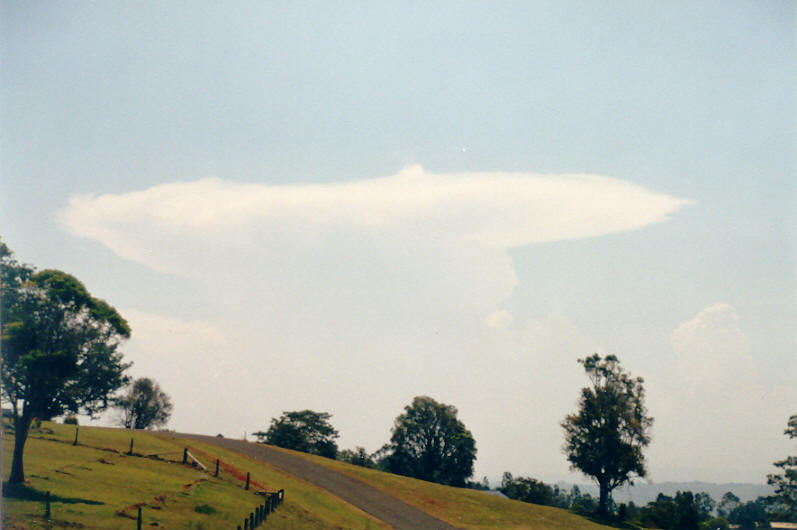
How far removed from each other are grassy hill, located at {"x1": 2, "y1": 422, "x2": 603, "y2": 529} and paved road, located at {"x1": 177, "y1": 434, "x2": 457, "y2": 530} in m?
2.18

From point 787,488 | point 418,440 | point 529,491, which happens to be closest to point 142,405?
point 418,440

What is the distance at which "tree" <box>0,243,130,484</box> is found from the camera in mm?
37938

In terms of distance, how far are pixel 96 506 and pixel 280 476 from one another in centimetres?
3196

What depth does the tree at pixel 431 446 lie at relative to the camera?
406ft

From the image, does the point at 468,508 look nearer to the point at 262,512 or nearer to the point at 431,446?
the point at 262,512

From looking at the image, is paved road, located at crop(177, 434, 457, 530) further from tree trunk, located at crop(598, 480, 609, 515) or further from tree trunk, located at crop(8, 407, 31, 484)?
tree trunk, located at crop(598, 480, 609, 515)

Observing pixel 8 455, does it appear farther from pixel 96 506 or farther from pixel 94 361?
pixel 96 506

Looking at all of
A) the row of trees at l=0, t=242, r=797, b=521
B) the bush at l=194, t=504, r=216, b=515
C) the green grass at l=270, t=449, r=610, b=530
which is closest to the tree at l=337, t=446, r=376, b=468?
the row of trees at l=0, t=242, r=797, b=521

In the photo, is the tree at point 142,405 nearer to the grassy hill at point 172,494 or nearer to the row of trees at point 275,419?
the row of trees at point 275,419

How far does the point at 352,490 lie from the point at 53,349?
131 ft

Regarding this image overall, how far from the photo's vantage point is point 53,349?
1548 inches

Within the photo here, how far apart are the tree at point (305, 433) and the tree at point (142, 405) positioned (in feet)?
108


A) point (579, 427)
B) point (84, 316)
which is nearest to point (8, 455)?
point (84, 316)

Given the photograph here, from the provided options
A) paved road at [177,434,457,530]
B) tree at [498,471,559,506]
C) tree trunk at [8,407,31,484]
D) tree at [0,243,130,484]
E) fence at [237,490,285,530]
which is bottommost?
tree at [498,471,559,506]
